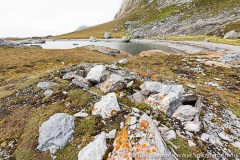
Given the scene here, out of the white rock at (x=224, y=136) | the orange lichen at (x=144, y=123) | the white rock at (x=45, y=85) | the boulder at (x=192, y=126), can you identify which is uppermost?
the orange lichen at (x=144, y=123)

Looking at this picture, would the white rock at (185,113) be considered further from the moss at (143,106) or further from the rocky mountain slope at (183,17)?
the rocky mountain slope at (183,17)

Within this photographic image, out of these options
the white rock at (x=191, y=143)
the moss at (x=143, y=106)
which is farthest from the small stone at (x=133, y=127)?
the white rock at (x=191, y=143)

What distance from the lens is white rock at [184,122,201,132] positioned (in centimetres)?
936

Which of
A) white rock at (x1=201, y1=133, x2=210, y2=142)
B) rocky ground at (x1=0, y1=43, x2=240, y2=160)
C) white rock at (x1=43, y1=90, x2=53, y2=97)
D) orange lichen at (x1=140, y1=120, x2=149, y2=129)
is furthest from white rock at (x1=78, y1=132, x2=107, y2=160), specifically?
white rock at (x1=43, y1=90, x2=53, y2=97)

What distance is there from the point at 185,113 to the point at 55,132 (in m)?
8.02

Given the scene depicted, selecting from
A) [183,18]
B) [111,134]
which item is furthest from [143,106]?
[183,18]

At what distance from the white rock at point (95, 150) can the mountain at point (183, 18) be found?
87637mm

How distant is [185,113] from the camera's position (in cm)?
1046

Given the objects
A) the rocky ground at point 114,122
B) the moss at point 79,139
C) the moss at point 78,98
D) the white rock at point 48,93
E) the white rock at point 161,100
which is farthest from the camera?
the white rock at point 48,93

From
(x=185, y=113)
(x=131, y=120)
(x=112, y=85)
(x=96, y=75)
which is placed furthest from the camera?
(x=96, y=75)

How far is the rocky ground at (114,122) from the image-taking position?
315 inches

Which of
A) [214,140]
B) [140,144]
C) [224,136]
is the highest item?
[140,144]

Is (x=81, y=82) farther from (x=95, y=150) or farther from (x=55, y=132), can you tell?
(x=95, y=150)

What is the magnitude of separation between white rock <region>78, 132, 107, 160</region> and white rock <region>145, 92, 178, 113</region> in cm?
447
